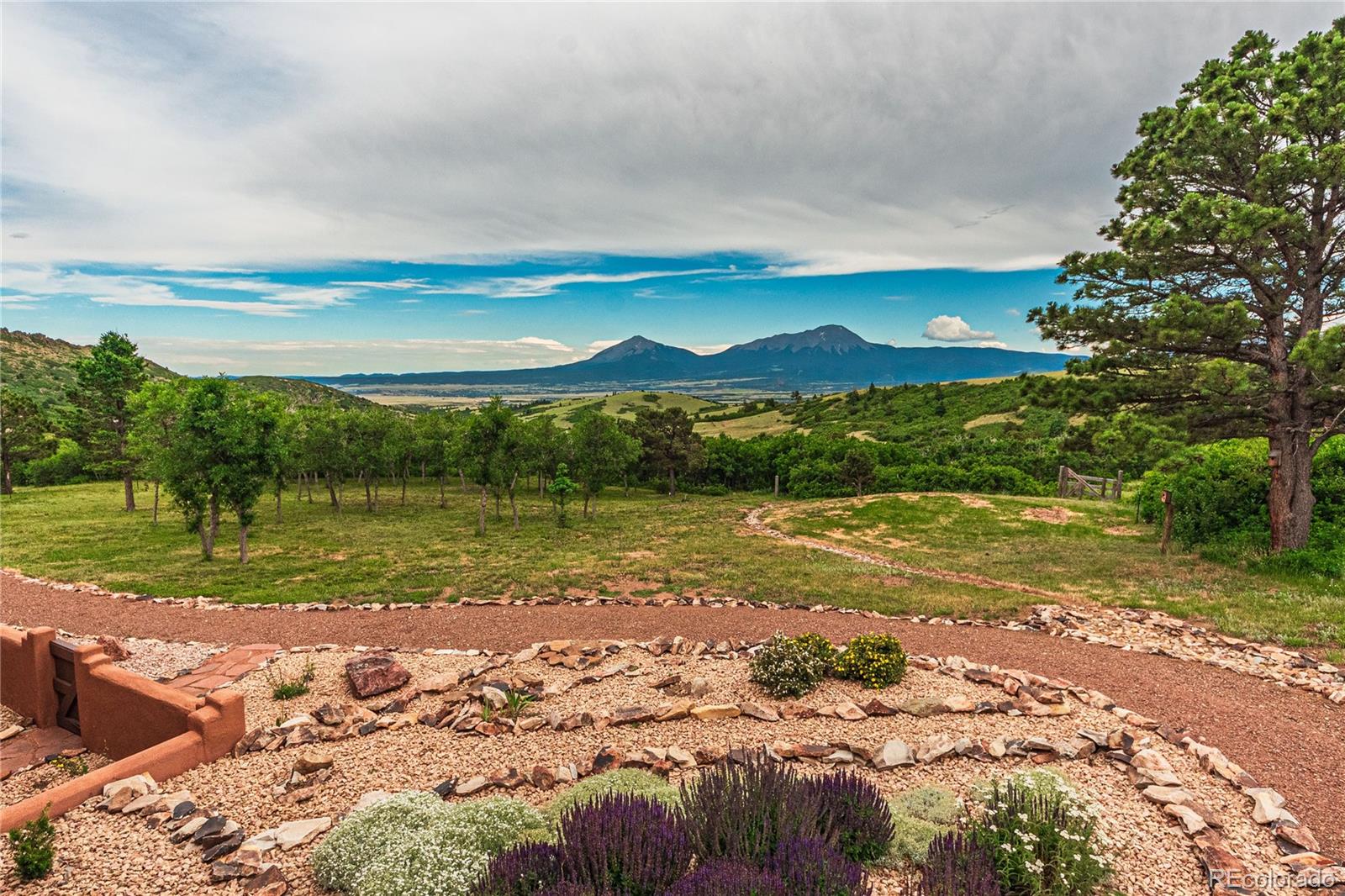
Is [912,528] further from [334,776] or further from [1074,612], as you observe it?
[334,776]

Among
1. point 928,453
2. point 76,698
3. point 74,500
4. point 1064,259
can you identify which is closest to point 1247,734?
point 1064,259

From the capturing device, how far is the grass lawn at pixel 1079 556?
37.9 ft

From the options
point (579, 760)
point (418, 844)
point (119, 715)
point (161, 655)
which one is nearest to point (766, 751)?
point (579, 760)

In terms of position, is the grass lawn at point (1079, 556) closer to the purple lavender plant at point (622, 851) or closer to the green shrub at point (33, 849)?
the purple lavender plant at point (622, 851)

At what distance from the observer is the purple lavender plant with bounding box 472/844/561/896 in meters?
3.83

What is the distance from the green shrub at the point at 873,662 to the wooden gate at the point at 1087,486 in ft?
89.2

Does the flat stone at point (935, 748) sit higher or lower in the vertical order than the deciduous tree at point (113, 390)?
lower

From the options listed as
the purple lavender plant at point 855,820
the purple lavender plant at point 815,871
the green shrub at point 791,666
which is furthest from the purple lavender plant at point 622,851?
the green shrub at point 791,666

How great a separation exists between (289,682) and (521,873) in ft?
23.2

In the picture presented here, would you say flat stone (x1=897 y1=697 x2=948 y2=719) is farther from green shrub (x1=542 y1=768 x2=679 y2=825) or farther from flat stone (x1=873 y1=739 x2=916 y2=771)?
green shrub (x1=542 y1=768 x2=679 y2=825)

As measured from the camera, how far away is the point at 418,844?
4.59 metres

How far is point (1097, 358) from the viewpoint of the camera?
14961 millimetres

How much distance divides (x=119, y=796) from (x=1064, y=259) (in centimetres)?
2006

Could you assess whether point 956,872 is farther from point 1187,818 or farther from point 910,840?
point 1187,818
